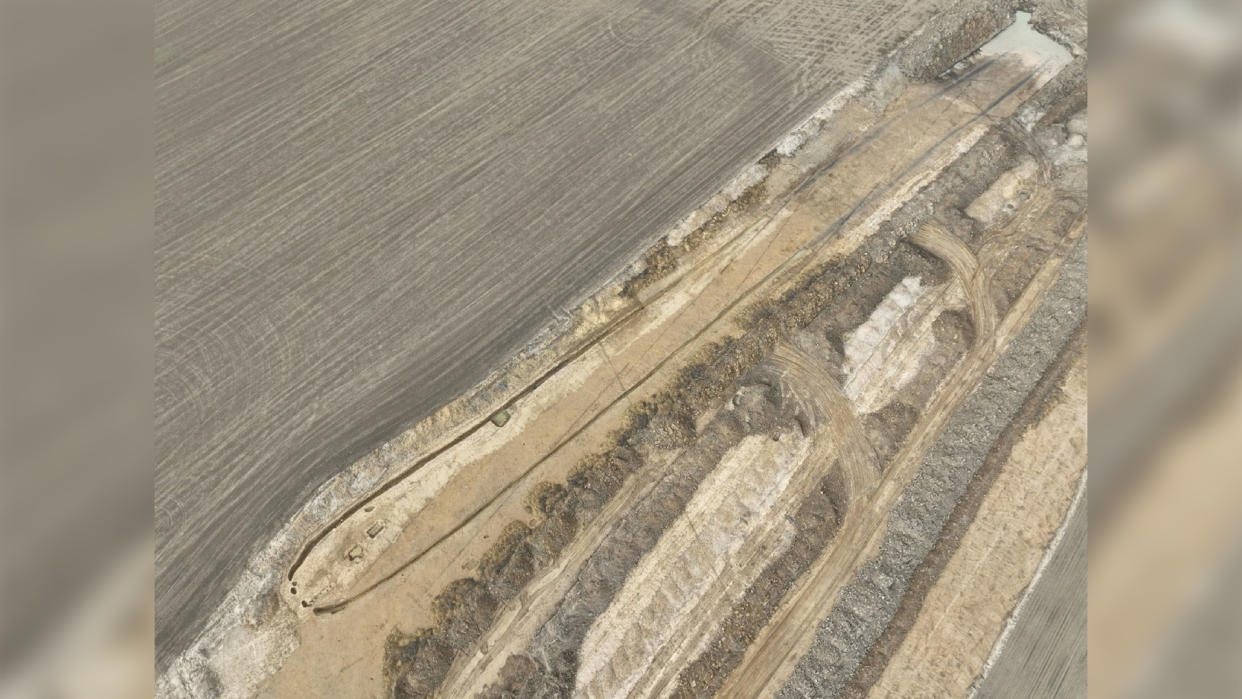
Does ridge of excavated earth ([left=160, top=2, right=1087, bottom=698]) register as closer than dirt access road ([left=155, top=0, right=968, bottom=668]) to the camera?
Yes

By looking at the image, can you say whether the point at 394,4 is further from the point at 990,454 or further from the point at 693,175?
the point at 990,454

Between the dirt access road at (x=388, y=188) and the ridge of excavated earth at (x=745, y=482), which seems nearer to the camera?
the ridge of excavated earth at (x=745, y=482)

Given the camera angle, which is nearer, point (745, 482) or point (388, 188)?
point (745, 482)

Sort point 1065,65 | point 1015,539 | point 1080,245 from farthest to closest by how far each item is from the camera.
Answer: point 1065,65
point 1080,245
point 1015,539

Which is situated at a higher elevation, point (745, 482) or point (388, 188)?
point (388, 188)
